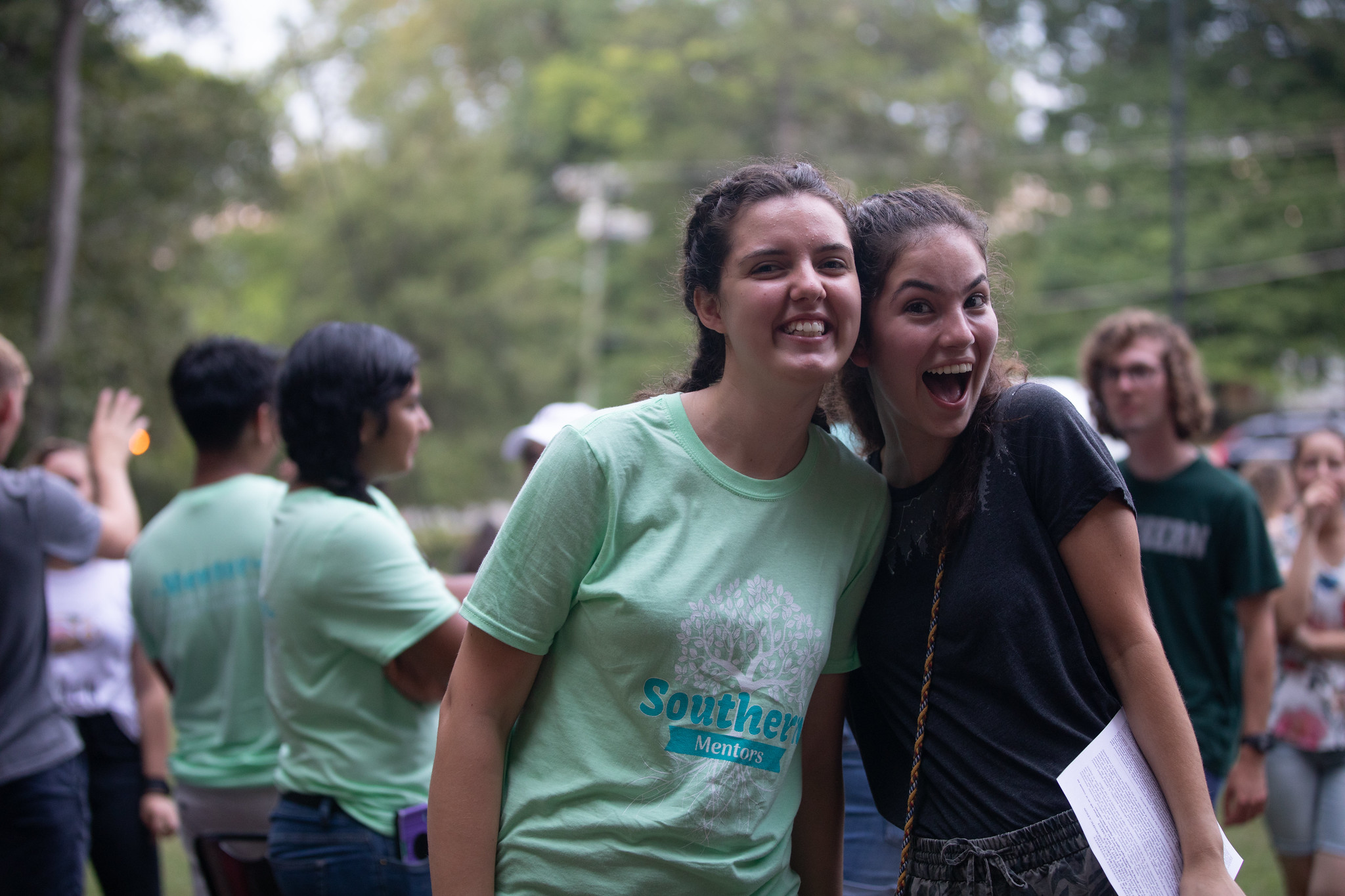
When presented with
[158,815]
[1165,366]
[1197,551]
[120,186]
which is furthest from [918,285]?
[120,186]

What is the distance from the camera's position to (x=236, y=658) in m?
3.29

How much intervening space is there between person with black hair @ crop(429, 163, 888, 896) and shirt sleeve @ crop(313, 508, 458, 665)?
2.12 feet

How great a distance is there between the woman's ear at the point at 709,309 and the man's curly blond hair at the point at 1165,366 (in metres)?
2.39

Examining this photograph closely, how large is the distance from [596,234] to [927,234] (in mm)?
27862

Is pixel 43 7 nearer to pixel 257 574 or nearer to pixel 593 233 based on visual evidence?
pixel 257 574

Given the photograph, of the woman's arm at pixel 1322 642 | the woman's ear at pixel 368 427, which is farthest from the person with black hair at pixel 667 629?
the woman's arm at pixel 1322 642

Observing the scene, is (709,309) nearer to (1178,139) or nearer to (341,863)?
(341,863)

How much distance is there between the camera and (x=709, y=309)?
2.17 m

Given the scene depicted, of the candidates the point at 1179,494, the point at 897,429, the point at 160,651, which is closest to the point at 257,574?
the point at 160,651

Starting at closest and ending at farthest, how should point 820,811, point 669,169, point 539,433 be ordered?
point 820,811
point 539,433
point 669,169

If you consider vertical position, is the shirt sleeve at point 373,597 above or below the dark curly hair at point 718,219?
below

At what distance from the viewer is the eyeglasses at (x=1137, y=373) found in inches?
157

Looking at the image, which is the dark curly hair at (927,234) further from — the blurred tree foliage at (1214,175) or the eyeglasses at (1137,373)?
the blurred tree foliage at (1214,175)

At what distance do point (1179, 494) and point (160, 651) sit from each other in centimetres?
341
